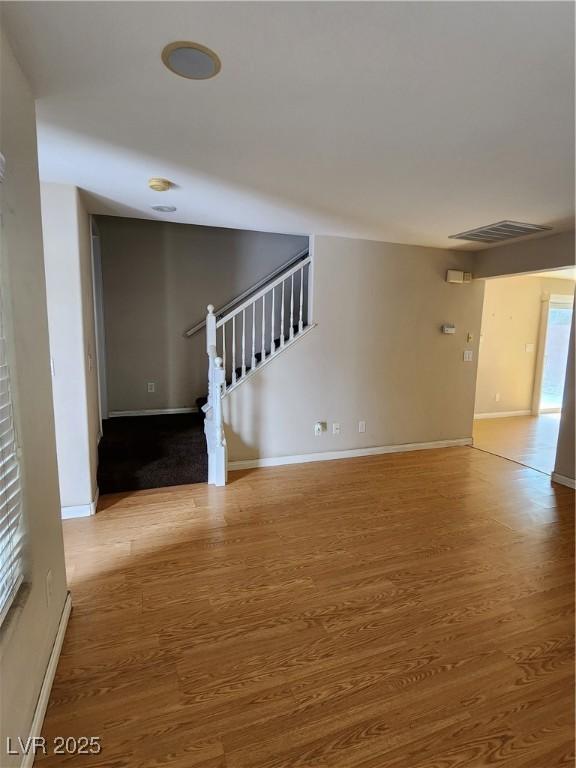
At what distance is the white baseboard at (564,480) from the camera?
3807mm

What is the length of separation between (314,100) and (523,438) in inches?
212

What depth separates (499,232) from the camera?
364 cm

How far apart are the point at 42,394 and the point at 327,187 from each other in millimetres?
2141

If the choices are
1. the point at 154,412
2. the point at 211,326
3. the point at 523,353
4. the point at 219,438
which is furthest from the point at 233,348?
the point at 523,353

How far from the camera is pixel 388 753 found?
138 cm

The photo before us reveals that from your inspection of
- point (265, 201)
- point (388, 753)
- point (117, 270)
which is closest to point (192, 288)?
point (117, 270)

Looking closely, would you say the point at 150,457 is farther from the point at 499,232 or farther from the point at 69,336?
the point at 499,232

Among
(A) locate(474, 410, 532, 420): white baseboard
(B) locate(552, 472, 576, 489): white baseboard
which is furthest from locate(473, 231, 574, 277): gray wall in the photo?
(A) locate(474, 410, 532, 420): white baseboard

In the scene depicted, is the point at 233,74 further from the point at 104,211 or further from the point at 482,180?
the point at 104,211

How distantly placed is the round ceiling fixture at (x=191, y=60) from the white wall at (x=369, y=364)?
2.74 meters

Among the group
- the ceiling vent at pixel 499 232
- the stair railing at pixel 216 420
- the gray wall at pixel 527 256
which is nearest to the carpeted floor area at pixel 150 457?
the stair railing at pixel 216 420

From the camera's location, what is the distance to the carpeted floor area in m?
3.47

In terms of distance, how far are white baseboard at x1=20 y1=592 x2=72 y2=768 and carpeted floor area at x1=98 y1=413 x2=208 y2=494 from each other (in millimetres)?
1534

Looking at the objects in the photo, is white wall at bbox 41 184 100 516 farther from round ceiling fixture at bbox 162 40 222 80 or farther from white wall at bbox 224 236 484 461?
round ceiling fixture at bbox 162 40 222 80
